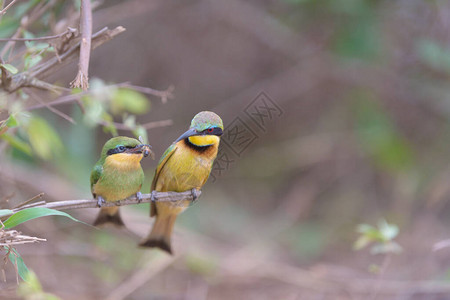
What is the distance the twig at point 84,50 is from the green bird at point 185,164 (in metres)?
0.40

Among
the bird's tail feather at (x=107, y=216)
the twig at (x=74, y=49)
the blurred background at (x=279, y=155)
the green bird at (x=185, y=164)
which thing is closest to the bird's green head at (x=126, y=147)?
the green bird at (x=185, y=164)

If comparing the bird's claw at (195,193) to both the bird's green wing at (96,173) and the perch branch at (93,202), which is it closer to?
the perch branch at (93,202)

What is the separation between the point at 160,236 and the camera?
2.64 metres

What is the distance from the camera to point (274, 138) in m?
6.20

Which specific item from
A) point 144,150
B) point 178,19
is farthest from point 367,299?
point 178,19

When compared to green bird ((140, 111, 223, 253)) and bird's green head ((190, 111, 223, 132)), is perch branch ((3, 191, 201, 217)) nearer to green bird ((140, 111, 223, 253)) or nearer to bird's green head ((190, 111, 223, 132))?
green bird ((140, 111, 223, 253))

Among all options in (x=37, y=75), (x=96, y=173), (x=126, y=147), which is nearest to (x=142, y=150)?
(x=126, y=147)

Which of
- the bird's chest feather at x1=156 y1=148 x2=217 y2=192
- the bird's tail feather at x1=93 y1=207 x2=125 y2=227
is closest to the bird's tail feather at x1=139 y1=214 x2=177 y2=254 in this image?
the bird's tail feather at x1=93 y1=207 x2=125 y2=227

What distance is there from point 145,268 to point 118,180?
2370mm

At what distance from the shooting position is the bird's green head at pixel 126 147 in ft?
6.07

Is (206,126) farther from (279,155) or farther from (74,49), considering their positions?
(279,155)

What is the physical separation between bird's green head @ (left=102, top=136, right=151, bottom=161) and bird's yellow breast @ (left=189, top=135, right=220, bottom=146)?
18cm

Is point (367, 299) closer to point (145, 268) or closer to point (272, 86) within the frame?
point (145, 268)

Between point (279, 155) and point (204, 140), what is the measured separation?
4110 millimetres
